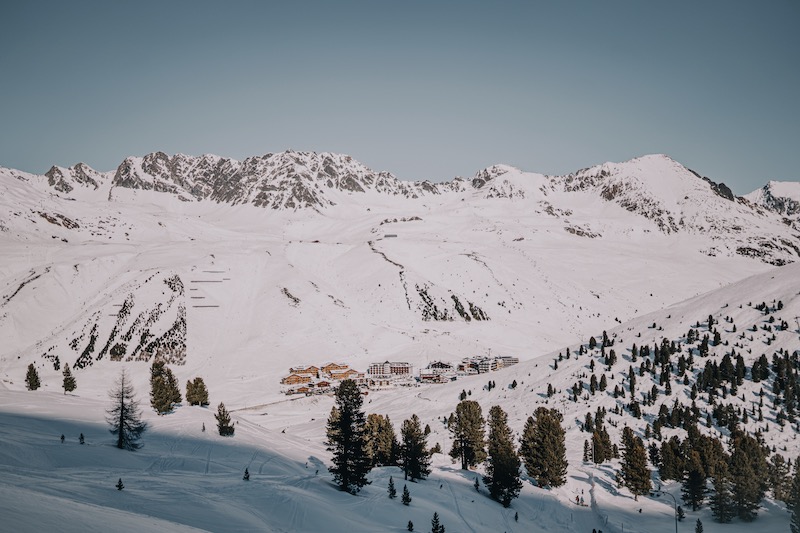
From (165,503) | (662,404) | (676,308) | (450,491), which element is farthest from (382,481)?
(676,308)

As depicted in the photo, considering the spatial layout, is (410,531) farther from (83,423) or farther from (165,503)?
(83,423)

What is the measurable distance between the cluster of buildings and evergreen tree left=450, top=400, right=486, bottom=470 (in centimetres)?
5619

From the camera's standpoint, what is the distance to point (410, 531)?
119ft

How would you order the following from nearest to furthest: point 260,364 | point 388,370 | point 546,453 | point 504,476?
point 504,476, point 546,453, point 388,370, point 260,364

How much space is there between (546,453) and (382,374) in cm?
7318

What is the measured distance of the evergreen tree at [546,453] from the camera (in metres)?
59.4

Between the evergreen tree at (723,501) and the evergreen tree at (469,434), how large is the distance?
1039 inches

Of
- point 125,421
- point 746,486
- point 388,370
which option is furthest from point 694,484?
point 388,370

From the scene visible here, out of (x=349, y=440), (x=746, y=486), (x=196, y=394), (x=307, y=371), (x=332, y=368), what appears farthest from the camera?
(x=332, y=368)

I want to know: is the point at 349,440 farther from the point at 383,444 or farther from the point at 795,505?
the point at 795,505

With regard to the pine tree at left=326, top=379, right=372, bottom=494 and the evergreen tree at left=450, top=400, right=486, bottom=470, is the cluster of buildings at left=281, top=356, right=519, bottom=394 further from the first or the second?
the pine tree at left=326, top=379, right=372, bottom=494

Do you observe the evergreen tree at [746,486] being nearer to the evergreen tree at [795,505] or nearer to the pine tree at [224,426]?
the evergreen tree at [795,505]

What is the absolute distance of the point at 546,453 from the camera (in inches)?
2351

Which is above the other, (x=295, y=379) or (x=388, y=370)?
(x=388, y=370)
